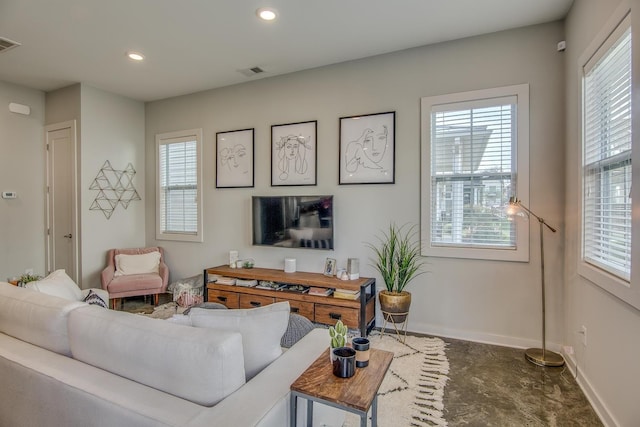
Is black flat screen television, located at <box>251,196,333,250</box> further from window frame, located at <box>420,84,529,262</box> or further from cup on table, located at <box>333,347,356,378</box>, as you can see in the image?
cup on table, located at <box>333,347,356,378</box>

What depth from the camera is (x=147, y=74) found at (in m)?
4.02

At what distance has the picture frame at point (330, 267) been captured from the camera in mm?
3592

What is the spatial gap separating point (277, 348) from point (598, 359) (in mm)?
2067

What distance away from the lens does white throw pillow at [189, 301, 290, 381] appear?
Answer: 1.43 m

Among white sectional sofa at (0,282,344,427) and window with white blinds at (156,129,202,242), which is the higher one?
window with white blinds at (156,129,202,242)

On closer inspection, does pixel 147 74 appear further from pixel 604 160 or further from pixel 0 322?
pixel 604 160

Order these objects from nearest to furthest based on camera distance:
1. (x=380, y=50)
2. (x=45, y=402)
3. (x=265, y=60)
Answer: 1. (x=45, y=402)
2. (x=380, y=50)
3. (x=265, y=60)

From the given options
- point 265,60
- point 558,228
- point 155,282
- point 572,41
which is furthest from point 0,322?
point 572,41

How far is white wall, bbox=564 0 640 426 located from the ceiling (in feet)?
1.56

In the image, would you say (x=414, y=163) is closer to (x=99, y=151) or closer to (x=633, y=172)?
(x=633, y=172)

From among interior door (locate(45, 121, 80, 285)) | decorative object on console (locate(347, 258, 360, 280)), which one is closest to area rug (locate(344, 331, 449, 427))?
decorative object on console (locate(347, 258, 360, 280))

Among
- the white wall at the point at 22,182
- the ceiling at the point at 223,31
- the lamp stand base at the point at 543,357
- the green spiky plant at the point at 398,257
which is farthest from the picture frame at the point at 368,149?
the white wall at the point at 22,182

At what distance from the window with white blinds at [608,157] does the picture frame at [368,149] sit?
157 centimetres

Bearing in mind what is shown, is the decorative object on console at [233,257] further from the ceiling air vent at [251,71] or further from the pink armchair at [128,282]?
the ceiling air vent at [251,71]
